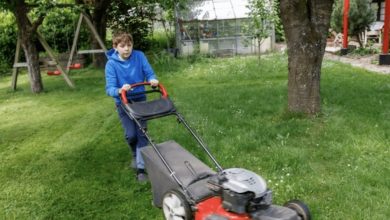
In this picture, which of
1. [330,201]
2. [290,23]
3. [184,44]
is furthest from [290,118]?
[184,44]

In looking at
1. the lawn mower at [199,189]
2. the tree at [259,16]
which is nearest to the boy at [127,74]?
the lawn mower at [199,189]

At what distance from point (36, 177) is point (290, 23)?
3937 millimetres

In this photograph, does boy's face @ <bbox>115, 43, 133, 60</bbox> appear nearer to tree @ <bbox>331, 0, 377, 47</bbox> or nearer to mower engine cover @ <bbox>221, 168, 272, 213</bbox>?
mower engine cover @ <bbox>221, 168, 272, 213</bbox>

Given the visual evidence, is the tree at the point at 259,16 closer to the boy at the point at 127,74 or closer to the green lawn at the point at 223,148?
the green lawn at the point at 223,148

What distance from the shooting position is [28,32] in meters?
10.6

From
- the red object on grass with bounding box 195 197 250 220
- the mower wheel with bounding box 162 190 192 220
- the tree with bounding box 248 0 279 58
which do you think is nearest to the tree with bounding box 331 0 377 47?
the tree with bounding box 248 0 279 58

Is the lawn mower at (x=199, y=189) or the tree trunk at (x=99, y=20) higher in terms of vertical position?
the tree trunk at (x=99, y=20)

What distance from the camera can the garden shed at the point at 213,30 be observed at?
57.9ft

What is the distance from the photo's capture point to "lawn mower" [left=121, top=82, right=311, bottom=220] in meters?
2.97

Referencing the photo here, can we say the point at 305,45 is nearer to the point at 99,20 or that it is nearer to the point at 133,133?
the point at 133,133

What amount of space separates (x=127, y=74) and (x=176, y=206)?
5.64 ft

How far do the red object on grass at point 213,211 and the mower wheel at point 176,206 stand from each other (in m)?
0.09

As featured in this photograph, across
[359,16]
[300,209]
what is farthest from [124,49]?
[359,16]

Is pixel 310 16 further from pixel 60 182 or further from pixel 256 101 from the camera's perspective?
pixel 60 182
